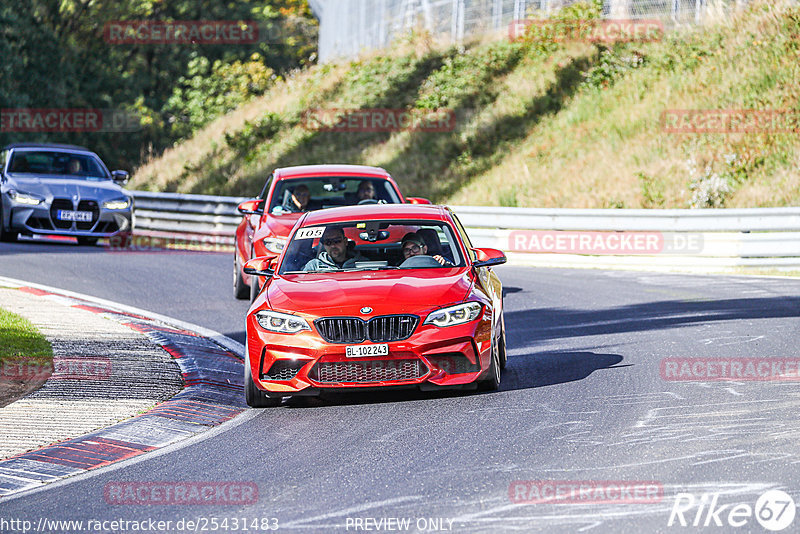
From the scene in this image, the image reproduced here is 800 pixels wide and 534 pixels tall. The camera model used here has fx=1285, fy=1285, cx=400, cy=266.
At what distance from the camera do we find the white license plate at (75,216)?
71.0ft

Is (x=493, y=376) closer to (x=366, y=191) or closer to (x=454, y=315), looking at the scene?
(x=454, y=315)

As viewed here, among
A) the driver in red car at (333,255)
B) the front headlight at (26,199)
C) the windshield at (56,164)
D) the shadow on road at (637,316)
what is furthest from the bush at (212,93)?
the driver in red car at (333,255)

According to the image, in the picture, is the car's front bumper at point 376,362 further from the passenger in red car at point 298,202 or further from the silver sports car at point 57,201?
the silver sports car at point 57,201

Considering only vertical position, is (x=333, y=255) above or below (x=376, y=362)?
above

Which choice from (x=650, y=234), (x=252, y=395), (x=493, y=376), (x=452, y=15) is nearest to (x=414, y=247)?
(x=493, y=376)

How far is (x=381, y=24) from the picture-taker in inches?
1731

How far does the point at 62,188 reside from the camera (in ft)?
70.8

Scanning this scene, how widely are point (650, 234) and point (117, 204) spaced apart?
9058mm

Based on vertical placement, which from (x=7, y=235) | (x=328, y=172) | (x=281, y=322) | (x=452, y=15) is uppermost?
(x=452, y=15)

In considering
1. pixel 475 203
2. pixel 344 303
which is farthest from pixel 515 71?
pixel 344 303

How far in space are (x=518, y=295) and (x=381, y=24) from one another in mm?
28839

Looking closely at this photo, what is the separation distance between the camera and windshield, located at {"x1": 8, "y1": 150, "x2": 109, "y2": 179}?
22.8 meters

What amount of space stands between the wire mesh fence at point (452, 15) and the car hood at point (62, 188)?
1797 centimetres

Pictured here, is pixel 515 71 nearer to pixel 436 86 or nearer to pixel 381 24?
pixel 436 86
